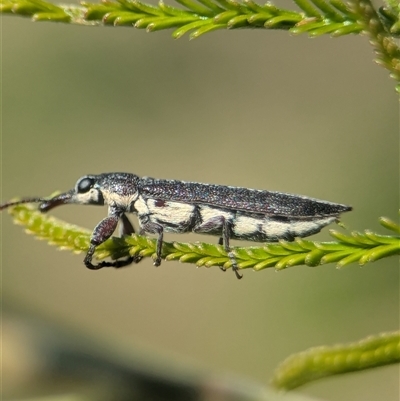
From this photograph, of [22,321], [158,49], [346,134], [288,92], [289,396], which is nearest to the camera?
[289,396]

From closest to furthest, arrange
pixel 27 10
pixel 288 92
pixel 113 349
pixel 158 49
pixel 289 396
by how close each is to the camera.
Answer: pixel 27 10, pixel 289 396, pixel 113 349, pixel 288 92, pixel 158 49

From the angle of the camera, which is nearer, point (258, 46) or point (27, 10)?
point (27, 10)

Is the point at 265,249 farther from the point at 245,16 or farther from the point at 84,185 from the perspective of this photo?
the point at 84,185

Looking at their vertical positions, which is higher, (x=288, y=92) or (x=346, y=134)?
(x=288, y=92)

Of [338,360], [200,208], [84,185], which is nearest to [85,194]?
[84,185]

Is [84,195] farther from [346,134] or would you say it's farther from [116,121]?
[116,121]

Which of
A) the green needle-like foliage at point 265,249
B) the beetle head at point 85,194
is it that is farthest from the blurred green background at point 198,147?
the green needle-like foliage at point 265,249

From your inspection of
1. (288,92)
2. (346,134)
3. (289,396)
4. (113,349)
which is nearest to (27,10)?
(113,349)
